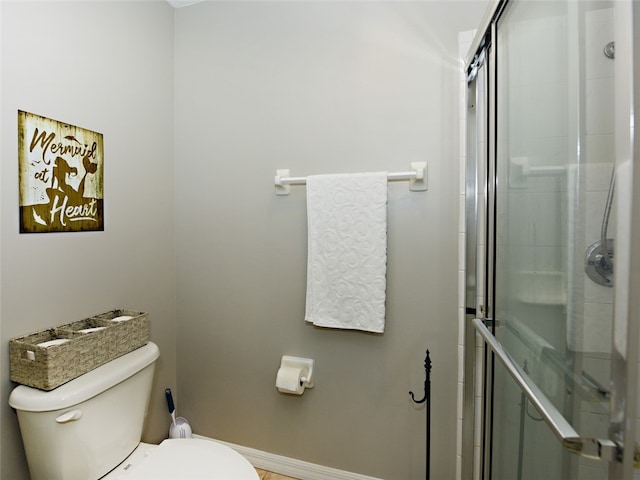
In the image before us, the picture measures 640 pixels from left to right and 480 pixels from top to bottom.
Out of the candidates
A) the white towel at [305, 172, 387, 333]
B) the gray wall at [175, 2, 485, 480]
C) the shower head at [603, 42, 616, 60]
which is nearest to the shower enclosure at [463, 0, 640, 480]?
the shower head at [603, 42, 616, 60]

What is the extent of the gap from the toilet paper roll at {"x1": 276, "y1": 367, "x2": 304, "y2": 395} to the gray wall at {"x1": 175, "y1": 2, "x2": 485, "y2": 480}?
0.08 meters

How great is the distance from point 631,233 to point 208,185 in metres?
1.62

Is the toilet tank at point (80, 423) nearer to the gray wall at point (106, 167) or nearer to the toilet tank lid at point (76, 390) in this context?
the toilet tank lid at point (76, 390)

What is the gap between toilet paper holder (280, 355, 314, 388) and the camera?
1.56 m

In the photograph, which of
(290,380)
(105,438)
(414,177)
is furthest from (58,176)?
(414,177)

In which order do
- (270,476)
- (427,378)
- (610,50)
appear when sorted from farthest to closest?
1. (270,476)
2. (427,378)
3. (610,50)

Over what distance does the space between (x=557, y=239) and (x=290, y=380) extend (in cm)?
118

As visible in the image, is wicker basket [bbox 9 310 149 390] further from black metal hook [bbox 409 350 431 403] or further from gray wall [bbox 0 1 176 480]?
black metal hook [bbox 409 350 431 403]

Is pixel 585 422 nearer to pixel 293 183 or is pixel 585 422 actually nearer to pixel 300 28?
pixel 293 183

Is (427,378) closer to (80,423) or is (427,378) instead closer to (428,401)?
(428,401)

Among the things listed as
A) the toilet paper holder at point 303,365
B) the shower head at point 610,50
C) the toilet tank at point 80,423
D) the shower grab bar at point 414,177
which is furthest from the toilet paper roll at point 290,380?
the shower head at point 610,50

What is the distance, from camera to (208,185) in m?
1.75

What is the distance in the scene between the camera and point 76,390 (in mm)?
1062

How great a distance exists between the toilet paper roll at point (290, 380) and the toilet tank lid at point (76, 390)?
0.58 metres
